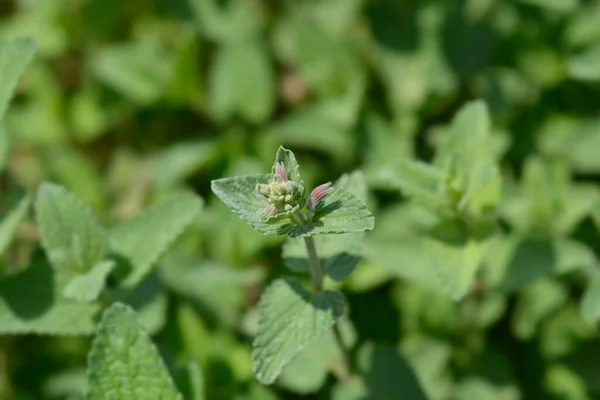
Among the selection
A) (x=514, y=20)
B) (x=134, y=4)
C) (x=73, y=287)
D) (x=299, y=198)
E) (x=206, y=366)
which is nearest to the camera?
(x=299, y=198)

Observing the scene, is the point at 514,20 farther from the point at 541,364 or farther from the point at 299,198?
the point at 299,198

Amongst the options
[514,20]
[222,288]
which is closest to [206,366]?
[222,288]

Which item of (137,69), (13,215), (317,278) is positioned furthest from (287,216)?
(137,69)

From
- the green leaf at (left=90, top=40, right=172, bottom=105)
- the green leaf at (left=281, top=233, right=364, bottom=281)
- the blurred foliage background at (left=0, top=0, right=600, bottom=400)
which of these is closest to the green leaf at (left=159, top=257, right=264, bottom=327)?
the blurred foliage background at (left=0, top=0, right=600, bottom=400)

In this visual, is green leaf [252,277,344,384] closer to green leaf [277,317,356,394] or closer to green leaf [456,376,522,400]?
green leaf [277,317,356,394]

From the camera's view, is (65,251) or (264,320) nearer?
(264,320)

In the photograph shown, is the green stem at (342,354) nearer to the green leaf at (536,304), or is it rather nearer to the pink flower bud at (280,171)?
the pink flower bud at (280,171)
